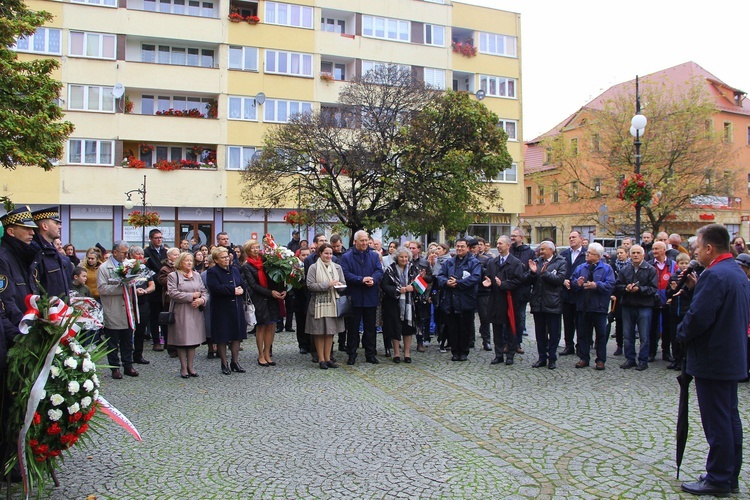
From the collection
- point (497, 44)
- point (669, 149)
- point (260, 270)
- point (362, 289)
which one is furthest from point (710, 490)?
point (497, 44)

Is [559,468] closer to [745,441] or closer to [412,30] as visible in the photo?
[745,441]

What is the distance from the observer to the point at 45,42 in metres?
33.0

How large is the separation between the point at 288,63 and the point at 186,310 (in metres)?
30.5

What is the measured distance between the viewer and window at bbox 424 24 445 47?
41.2 metres

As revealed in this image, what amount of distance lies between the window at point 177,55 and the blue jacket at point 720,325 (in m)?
35.1

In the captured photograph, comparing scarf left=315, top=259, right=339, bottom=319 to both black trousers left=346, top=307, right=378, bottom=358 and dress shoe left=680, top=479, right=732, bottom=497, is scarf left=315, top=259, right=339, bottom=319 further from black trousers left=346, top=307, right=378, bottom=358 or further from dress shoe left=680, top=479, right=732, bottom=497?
dress shoe left=680, top=479, right=732, bottom=497

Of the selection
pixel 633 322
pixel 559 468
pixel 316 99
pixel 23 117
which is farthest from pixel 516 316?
pixel 316 99

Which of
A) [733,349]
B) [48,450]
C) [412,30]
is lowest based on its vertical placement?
[48,450]

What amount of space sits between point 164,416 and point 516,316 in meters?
5.97

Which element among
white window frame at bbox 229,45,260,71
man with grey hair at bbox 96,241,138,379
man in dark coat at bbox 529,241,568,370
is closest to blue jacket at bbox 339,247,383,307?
man in dark coat at bbox 529,241,568,370

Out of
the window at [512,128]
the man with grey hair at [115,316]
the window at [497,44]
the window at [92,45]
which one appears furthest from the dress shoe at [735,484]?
the window at [497,44]

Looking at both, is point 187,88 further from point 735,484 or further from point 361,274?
point 735,484

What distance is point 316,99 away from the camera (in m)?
37.8

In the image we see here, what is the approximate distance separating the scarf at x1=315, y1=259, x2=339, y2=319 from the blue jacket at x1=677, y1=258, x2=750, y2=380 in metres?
6.10
